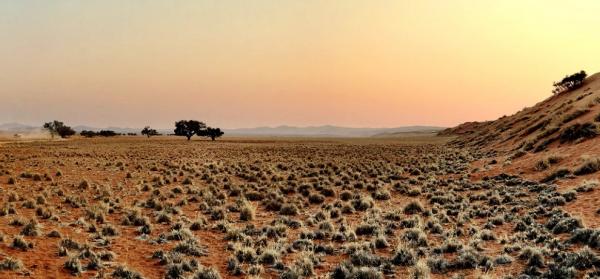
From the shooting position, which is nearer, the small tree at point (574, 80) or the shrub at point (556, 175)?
the shrub at point (556, 175)

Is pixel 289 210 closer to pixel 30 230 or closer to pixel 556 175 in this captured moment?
pixel 30 230

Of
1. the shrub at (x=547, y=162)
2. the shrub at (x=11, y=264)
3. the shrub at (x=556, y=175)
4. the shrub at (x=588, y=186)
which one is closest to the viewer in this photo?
the shrub at (x=11, y=264)

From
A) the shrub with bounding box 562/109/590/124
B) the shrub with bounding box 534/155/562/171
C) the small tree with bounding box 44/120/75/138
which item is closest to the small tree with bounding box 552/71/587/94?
the shrub with bounding box 562/109/590/124

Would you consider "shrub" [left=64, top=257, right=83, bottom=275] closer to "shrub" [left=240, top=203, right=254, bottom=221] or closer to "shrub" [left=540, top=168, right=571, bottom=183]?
"shrub" [left=240, top=203, right=254, bottom=221]

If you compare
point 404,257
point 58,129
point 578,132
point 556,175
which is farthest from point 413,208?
point 58,129

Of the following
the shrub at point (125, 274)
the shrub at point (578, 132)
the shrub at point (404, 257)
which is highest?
the shrub at point (578, 132)

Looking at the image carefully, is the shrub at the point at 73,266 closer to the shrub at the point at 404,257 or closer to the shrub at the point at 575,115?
the shrub at the point at 404,257

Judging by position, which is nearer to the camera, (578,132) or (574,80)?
(578,132)

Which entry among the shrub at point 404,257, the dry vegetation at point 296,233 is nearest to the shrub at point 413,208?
the dry vegetation at point 296,233

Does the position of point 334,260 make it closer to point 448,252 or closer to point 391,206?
point 448,252

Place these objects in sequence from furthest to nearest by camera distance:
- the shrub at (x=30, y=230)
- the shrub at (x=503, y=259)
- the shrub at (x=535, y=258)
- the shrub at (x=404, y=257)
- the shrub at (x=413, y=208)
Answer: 1. the shrub at (x=413, y=208)
2. the shrub at (x=30, y=230)
3. the shrub at (x=404, y=257)
4. the shrub at (x=503, y=259)
5. the shrub at (x=535, y=258)

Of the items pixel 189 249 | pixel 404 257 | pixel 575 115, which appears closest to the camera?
pixel 404 257

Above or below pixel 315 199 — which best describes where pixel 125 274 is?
above

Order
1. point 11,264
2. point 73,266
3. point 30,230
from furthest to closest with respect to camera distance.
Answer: point 30,230 < point 73,266 < point 11,264
